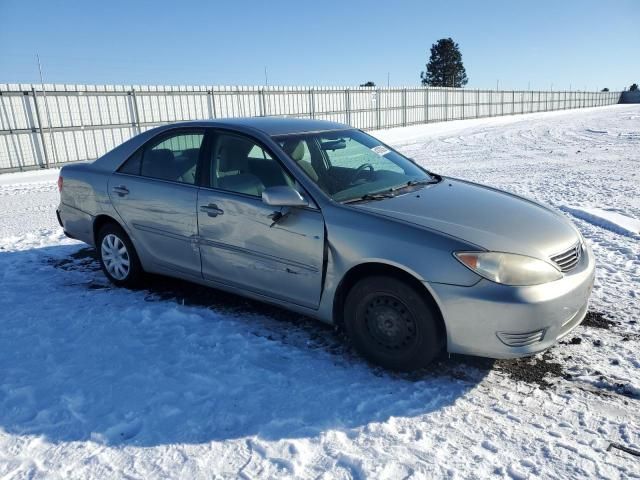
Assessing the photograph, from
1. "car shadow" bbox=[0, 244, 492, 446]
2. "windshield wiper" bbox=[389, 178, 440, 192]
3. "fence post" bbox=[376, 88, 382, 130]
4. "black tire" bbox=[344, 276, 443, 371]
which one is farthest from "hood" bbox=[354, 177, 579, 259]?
"fence post" bbox=[376, 88, 382, 130]

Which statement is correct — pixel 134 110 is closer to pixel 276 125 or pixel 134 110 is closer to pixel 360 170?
pixel 276 125

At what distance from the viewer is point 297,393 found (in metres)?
3.09

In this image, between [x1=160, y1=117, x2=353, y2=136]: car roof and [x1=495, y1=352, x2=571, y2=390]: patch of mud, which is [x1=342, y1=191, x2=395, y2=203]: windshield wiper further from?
[x1=495, y1=352, x2=571, y2=390]: patch of mud

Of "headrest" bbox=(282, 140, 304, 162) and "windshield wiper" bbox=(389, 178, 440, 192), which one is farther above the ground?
"headrest" bbox=(282, 140, 304, 162)

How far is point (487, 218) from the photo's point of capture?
3352 mm

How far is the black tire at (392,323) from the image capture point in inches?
121

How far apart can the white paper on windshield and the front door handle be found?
1.45 metres

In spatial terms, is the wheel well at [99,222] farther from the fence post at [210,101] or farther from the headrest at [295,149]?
the fence post at [210,101]

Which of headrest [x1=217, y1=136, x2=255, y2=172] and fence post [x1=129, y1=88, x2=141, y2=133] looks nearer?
headrest [x1=217, y1=136, x2=255, y2=172]

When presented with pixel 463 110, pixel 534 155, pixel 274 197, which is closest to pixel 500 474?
pixel 274 197

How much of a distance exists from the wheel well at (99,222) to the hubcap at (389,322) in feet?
9.12

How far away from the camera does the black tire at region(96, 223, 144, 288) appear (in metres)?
4.73

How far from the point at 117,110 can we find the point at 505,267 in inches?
610

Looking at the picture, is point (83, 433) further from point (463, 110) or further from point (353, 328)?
point (463, 110)
